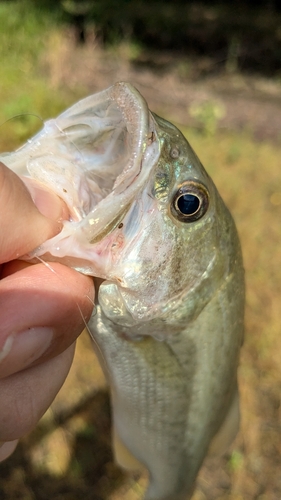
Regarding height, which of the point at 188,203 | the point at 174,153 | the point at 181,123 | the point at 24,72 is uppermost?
the point at 174,153

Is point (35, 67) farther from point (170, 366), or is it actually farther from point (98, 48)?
point (170, 366)

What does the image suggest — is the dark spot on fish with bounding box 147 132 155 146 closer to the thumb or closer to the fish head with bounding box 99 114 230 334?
the fish head with bounding box 99 114 230 334

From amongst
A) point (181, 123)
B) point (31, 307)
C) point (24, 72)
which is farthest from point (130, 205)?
point (24, 72)

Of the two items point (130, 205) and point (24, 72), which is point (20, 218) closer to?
point (130, 205)

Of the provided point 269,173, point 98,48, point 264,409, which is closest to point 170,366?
point 264,409

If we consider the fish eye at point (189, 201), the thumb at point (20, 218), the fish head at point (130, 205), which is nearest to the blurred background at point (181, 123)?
the fish head at point (130, 205)

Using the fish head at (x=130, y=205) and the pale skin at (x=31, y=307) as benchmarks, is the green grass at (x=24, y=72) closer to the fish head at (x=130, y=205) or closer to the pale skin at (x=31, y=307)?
the fish head at (x=130, y=205)

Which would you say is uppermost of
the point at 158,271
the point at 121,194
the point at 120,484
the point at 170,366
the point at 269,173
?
the point at 121,194
